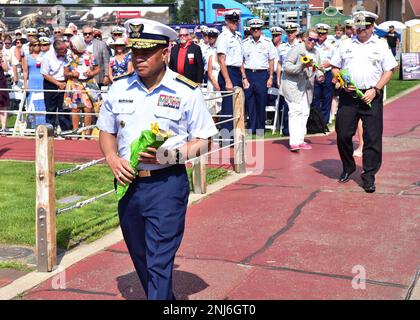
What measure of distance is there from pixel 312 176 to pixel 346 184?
2.11 ft

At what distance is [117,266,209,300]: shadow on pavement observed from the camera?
18.1ft

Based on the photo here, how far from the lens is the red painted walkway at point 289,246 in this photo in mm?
5621

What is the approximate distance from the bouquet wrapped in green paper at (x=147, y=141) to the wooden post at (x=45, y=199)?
171 centimetres

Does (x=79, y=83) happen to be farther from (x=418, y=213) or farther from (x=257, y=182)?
(x=418, y=213)

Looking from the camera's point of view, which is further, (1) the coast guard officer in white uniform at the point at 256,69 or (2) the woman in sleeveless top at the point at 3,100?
(1) the coast guard officer in white uniform at the point at 256,69

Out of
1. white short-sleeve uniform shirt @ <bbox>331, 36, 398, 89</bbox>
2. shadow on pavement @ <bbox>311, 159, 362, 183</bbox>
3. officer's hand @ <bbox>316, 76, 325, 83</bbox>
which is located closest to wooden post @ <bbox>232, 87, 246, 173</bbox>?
shadow on pavement @ <bbox>311, 159, 362, 183</bbox>

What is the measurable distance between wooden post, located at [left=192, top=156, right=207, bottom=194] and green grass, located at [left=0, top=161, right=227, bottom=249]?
823mm

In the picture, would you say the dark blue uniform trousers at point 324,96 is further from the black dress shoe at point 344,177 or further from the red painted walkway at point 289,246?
the black dress shoe at point 344,177

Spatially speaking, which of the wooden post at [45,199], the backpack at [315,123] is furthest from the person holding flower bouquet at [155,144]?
the backpack at [315,123]

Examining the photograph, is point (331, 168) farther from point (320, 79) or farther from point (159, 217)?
point (159, 217)

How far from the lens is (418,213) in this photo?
25.8ft

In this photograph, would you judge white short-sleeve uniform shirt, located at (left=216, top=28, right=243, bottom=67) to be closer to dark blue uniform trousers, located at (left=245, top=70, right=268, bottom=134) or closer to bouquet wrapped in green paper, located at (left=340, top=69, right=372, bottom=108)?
dark blue uniform trousers, located at (left=245, top=70, right=268, bottom=134)

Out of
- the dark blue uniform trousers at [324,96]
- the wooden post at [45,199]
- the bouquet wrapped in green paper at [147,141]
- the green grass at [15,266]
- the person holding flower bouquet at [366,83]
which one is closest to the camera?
the bouquet wrapped in green paper at [147,141]

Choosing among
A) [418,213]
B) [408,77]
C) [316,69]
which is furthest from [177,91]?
[408,77]
